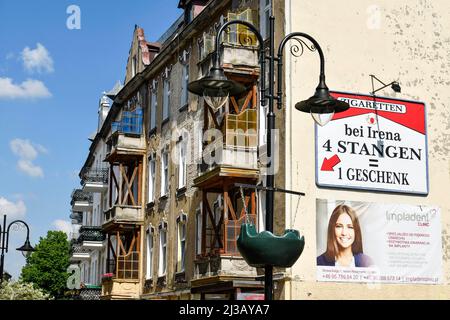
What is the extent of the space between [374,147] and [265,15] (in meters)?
5.15

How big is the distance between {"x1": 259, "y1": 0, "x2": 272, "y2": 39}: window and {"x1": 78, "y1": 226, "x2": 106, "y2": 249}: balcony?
2420 cm

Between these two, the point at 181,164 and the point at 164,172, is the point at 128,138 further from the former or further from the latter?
the point at 181,164

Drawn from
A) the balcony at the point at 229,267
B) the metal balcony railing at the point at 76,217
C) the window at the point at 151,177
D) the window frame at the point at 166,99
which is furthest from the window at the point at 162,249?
the metal balcony railing at the point at 76,217

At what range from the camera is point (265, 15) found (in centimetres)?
2300

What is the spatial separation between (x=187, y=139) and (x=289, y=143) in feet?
28.2

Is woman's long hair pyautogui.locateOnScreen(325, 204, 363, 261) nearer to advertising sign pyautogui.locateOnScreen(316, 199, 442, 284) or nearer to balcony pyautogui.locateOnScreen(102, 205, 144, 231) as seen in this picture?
advertising sign pyautogui.locateOnScreen(316, 199, 442, 284)

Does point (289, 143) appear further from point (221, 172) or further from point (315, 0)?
point (315, 0)

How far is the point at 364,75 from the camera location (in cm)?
2212

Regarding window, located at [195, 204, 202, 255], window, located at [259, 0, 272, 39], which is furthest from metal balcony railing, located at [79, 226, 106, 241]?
window, located at [259, 0, 272, 39]

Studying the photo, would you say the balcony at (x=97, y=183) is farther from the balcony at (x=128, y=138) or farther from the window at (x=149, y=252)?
the window at (x=149, y=252)

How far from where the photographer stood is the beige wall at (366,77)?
2047cm

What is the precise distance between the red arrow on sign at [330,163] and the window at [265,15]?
421 cm

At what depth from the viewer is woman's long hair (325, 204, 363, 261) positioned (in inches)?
811

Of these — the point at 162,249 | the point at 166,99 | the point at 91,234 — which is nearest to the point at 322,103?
the point at 162,249
